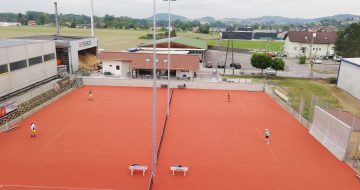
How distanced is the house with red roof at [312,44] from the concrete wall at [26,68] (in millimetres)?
64812

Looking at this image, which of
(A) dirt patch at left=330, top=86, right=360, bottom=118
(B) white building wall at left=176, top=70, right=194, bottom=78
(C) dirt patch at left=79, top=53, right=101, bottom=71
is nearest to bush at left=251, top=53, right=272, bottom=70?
(A) dirt patch at left=330, top=86, right=360, bottom=118

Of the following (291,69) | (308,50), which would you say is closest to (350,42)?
(291,69)

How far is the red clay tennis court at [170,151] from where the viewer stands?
17328mm

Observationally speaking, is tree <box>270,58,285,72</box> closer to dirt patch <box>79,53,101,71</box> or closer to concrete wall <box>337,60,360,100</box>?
concrete wall <box>337,60,360,100</box>

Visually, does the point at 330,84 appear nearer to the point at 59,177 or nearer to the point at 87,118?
the point at 87,118

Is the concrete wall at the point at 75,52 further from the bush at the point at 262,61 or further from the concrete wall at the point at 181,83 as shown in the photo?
the bush at the point at 262,61

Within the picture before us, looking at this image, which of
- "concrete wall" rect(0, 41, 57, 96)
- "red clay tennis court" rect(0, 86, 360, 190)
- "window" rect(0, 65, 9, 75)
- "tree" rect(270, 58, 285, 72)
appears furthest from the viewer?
Answer: "tree" rect(270, 58, 285, 72)

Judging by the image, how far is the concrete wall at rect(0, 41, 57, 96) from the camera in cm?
3064

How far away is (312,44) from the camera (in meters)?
80.4

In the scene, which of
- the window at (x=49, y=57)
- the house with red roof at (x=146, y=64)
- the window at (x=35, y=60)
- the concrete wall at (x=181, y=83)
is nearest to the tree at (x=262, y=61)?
the concrete wall at (x=181, y=83)

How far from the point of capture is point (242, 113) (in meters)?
31.4

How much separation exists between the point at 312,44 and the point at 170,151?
71492mm

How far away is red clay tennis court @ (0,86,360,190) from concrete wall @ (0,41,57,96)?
15.7 feet

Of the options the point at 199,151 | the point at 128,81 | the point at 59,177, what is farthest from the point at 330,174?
the point at 128,81
